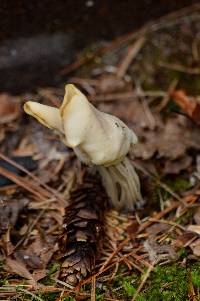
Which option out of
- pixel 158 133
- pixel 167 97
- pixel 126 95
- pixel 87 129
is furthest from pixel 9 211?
pixel 167 97

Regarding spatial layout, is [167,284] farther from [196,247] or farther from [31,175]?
[31,175]

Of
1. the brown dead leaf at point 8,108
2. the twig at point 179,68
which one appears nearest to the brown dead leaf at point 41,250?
the brown dead leaf at point 8,108

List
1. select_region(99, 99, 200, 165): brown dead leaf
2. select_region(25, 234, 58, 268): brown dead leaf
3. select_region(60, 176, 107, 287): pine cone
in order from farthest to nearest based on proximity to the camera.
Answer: select_region(99, 99, 200, 165): brown dead leaf
select_region(25, 234, 58, 268): brown dead leaf
select_region(60, 176, 107, 287): pine cone

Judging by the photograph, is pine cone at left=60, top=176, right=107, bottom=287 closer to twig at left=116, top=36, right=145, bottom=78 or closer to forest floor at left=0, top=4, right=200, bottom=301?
forest floor at left=0, top=4, right=200, bottom=301

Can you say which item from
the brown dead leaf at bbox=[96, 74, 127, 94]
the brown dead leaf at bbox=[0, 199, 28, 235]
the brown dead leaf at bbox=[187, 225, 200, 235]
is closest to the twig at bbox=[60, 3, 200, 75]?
the brown dead leaf at bbox=[96, 74, 127, 94]

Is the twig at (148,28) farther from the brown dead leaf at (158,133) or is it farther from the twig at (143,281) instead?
the twig at (143,281)

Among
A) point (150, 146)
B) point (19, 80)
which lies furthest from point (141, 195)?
point (19, 80)
